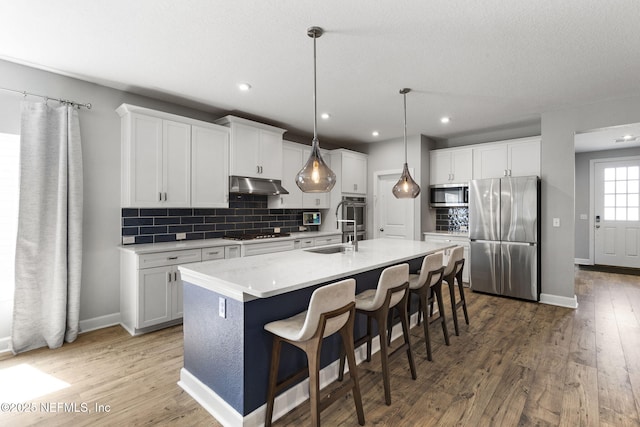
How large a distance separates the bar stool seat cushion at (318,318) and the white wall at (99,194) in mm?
2535

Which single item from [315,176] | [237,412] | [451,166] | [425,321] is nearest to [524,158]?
[451,166]

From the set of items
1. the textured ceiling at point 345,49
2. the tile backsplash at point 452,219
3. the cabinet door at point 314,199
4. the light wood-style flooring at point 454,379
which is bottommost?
the light wood-style flooring at point 454,379

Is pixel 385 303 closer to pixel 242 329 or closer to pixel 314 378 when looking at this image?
pixel 314 378

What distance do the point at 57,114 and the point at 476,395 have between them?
433 cm

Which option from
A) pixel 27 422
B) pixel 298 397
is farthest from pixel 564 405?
pixel 27 422

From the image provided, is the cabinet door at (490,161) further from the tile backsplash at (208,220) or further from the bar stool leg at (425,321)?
the bar stool leg at (425,321)

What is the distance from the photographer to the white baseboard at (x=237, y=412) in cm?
186

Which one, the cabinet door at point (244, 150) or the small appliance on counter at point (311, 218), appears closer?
the cabinet door at point (244, 150)

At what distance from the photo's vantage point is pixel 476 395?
2189 millimetres

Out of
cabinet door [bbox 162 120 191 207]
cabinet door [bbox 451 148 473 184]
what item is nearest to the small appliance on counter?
cabinet door [bbox 162 120 191 207]

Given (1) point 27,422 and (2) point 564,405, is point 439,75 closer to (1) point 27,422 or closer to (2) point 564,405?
(2) point 564,405

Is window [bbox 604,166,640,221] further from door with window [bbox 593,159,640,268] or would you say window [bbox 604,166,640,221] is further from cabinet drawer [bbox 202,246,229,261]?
cabinet drawer [bbox 202,246,229,261]

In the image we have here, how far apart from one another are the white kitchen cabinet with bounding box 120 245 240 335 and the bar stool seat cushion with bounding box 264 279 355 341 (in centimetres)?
192

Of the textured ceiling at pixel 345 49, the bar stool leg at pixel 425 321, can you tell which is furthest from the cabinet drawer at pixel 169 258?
the bar stool leg at pixel 425 321
